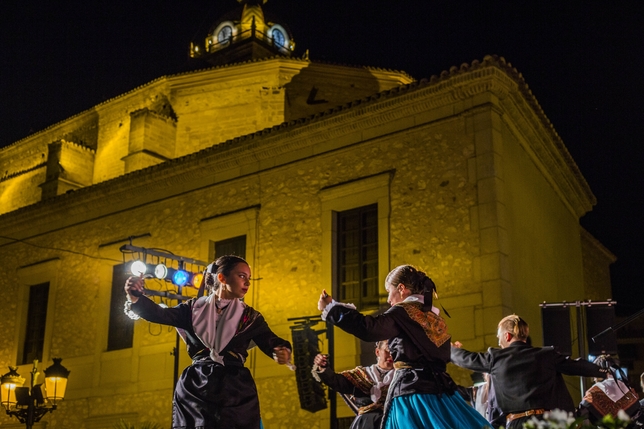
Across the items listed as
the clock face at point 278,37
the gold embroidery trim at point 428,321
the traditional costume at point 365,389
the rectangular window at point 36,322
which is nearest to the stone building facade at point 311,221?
the rectangular window at point 36,322

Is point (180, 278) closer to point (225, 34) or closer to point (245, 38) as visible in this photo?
point (245, 38)

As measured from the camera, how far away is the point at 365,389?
19.2 ft

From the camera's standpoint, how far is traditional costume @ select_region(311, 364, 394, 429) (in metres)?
5.70

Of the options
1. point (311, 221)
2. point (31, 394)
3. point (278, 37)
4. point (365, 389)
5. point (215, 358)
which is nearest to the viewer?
point (215, 358)

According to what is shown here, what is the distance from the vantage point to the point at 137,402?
45.8ft

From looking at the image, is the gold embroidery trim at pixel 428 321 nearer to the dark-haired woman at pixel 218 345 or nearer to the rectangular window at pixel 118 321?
the dark-haired woman at pixel 218 345

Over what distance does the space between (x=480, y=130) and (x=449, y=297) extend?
8.40 feet

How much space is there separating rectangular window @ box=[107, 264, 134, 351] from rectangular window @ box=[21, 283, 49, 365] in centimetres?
224

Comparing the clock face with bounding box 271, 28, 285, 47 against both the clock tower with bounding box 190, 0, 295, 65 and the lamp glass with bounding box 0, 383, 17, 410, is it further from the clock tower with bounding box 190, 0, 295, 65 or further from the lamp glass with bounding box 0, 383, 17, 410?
the lamp glass with bounding box 0, 383, 17, 410

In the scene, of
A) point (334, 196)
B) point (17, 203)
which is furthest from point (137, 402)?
point (17, 203)

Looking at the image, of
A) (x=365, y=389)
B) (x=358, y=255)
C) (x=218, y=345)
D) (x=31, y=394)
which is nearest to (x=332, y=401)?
(x=358, y=255)

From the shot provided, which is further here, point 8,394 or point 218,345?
point 8,394

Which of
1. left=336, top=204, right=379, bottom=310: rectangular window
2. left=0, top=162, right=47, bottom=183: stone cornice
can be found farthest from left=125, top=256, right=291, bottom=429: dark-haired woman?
left=0, top=162, right=47, bottom=183: stone cornice

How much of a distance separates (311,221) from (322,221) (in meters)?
0.24
